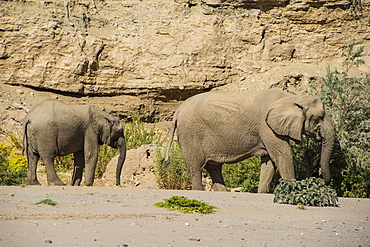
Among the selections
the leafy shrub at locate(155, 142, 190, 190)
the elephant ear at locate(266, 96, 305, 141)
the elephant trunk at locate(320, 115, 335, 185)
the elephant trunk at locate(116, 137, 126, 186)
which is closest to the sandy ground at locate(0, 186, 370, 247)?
the elephant trunk at locate(320, 115, 335, 185)

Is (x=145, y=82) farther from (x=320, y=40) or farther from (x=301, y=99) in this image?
(x=301, y=99)

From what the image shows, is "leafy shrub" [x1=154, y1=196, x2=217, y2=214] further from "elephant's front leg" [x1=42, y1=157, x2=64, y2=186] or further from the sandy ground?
"elephant's front leg" [x1=42, y1=157, x2=64, y2=186]

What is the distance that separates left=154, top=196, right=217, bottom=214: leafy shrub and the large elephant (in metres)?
3.13

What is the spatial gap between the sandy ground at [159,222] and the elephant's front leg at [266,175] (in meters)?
1.79

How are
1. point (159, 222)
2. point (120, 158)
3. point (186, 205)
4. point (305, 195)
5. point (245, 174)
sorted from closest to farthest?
point (159, 222), point (186, 205), point (305, 195), point (120, 158), point (245, 174)

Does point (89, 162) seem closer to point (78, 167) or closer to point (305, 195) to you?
point (78, 167)

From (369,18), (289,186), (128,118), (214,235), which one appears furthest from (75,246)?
(369,18)

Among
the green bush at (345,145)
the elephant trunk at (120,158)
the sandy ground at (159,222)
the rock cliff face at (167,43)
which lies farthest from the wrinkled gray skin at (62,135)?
the rock cliff face at (167,43)

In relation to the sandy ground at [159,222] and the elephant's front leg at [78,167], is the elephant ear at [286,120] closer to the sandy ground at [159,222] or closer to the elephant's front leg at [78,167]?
the sandy ground at [159,222]

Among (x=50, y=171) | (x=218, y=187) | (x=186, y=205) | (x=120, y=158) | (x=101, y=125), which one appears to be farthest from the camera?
(x=120, y=158)

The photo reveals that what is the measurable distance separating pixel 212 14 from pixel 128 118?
577 cm

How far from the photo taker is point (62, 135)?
11750 millimetres

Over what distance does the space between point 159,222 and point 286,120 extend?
4581 mm

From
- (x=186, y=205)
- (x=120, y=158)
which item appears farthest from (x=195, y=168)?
(x=186, y=205)
